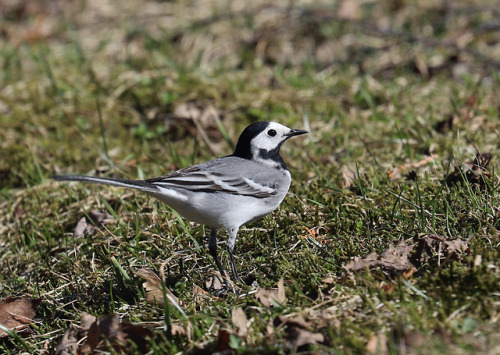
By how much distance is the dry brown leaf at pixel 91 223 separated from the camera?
4.89 m

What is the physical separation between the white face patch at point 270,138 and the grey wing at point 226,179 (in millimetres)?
195

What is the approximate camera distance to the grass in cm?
336

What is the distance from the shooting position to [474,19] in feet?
27.7

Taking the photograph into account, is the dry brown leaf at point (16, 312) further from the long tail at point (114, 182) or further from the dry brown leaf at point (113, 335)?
the long tail at point (114, 182)

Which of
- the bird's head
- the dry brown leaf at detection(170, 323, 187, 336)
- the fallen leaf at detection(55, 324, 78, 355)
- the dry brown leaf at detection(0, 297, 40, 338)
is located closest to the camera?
the dry brown leaf at detection(170, 323, 187, 336)

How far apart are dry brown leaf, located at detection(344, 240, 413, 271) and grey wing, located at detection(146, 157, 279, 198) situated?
0.87 meters

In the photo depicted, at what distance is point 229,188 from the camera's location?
13.7 ft

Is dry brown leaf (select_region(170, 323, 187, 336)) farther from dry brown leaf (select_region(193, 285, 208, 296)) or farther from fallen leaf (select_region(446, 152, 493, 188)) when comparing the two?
fallen leaf (select_region(446, 152, 493, 188))

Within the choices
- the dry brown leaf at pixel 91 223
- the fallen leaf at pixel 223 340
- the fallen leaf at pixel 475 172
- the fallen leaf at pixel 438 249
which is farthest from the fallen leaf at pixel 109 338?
the fallen leaf at pixel 475 172

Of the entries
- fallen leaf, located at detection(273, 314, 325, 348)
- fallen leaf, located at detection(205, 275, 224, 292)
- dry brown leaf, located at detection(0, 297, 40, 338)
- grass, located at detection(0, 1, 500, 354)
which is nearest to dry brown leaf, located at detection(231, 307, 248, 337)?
grass, located at detection(0, 1, 500, 354)

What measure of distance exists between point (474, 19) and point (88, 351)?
7015mm

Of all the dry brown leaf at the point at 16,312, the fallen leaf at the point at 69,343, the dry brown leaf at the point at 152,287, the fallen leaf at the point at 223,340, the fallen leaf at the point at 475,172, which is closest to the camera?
the fallen leaf at the point at 223,340

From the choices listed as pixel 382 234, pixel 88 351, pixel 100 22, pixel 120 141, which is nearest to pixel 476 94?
pixel 382 234

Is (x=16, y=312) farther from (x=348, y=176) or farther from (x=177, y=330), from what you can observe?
(x=348, y=176)
